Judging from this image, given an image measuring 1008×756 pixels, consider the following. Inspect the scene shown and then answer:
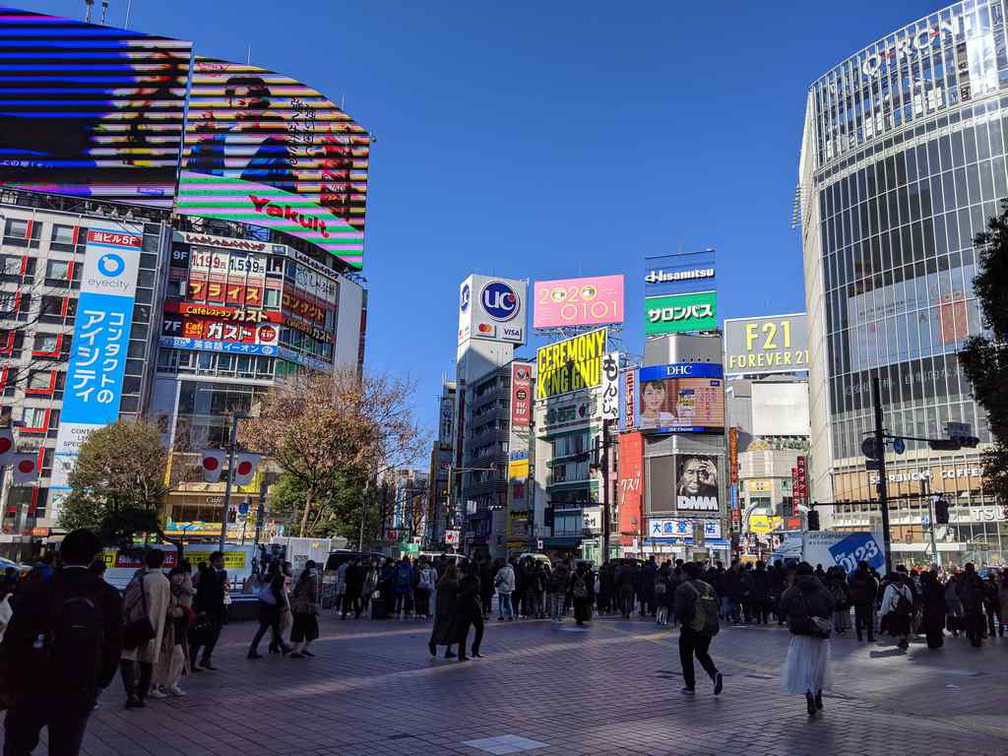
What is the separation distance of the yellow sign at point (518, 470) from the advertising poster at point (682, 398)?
1609 cm

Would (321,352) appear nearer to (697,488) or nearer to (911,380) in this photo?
(697,488)

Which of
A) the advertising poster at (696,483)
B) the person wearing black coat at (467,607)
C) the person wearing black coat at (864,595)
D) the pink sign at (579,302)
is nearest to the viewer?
the person wearing black coat at (467,607)

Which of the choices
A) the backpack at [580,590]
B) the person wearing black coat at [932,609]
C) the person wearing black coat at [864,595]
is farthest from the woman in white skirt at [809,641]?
the backpack at [580,590]

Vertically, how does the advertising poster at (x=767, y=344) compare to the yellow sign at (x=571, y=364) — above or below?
above

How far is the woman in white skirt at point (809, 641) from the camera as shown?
905 cm

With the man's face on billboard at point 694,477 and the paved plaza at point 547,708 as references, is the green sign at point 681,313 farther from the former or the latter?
the paved plaza at point 547,708

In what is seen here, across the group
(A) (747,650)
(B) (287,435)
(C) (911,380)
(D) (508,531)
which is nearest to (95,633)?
(A) (747,650)

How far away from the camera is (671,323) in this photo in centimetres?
8269

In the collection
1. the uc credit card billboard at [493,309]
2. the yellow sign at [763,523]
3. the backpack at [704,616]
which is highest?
the uc credit card billboard at [493,309]

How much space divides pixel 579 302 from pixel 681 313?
1236 centimetres

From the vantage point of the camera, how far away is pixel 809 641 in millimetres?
9234

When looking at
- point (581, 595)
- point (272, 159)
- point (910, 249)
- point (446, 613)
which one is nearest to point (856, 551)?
point (581, 595)

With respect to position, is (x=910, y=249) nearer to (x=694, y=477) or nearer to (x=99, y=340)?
(x=694, y=477)

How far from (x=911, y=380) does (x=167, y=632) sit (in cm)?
6451
